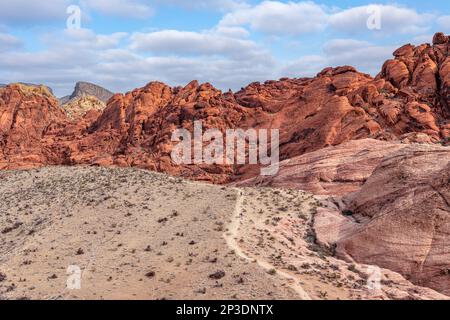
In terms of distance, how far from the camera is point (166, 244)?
22.5 meters

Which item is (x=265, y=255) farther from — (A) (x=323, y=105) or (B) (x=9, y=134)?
(B) (x=9, y=134)

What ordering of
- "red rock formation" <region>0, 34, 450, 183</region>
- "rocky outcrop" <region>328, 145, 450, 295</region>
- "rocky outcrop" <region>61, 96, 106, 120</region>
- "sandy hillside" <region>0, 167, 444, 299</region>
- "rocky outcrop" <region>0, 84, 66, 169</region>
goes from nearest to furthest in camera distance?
"sandy hillside" <region>0, 167, 444, 299</region>, "rocky outcrop" <region>328, 145, 450, 295</region>, "red rock formation" <region>0, 34, 450, 183</region>, "rocky outcrop" <region>0, 84, 66, 169</region>, "rocky outcrop" <region>61, 96, 106, 120</region>

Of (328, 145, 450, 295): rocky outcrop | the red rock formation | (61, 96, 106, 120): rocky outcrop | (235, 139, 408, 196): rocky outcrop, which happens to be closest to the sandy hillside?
(328, 145, 450, 295): rocky outcrop

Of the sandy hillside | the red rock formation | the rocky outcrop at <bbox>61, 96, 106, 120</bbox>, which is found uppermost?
the rocky outcrop at <bbox>61, 96, 106, 120</bbox>

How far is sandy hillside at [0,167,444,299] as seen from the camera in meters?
17.3

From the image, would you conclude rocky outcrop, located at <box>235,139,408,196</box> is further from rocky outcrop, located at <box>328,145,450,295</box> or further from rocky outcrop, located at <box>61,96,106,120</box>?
rocky outcrop, located at <box>61,96,106,120</box>

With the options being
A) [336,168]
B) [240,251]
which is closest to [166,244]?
[240,251]

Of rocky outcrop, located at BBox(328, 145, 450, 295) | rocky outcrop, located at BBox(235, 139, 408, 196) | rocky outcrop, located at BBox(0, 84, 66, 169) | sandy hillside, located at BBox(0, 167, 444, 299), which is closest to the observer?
sandy hillside, located at BBox(0, 167, 444, 299)

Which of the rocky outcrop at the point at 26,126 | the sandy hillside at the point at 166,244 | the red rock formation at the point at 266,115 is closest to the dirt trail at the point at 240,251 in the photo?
the sandy hillside at the point at 166,244

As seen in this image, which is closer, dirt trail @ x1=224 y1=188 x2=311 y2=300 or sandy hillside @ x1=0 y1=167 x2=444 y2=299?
dirt trail @ x1=224 y1=188 x2=311 y2=300

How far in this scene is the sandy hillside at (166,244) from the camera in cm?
1734

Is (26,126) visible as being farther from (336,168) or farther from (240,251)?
(240,251)

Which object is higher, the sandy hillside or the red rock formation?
the red rock formation
